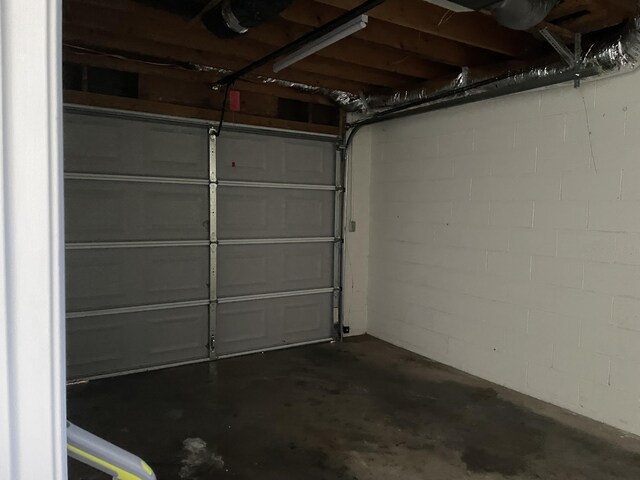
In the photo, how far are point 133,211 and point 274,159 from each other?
139 centimetres

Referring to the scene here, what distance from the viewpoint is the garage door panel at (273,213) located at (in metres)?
4.43

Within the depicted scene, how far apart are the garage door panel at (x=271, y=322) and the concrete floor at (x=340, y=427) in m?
0.35

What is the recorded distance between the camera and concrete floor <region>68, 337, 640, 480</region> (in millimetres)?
2660

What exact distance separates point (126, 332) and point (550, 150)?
3636 millimetres

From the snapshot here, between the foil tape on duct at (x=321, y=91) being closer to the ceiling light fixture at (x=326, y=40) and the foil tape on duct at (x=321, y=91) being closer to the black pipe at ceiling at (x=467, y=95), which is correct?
the black pipe at ceiling at (x=467, y=95)

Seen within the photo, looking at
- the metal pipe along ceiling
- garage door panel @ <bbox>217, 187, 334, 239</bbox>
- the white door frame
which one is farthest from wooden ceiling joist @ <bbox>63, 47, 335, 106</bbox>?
the white door frame

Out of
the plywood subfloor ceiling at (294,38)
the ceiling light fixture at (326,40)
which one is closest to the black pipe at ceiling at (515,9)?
the plywood subfloor ceiling at (294,38)

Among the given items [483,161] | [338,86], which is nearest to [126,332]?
[338,86]

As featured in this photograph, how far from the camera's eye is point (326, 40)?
2955 mm

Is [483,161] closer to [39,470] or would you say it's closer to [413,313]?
[413,313]

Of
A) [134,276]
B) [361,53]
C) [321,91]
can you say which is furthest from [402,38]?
[134,276]

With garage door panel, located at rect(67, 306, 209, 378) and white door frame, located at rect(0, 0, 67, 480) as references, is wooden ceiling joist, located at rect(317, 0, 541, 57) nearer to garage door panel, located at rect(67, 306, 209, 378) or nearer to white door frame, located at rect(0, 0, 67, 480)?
white door frame, located at rect(0, 0, 67, 480)

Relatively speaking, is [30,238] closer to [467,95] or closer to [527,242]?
[527,242]

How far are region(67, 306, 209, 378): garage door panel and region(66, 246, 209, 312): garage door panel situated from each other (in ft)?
0.42
